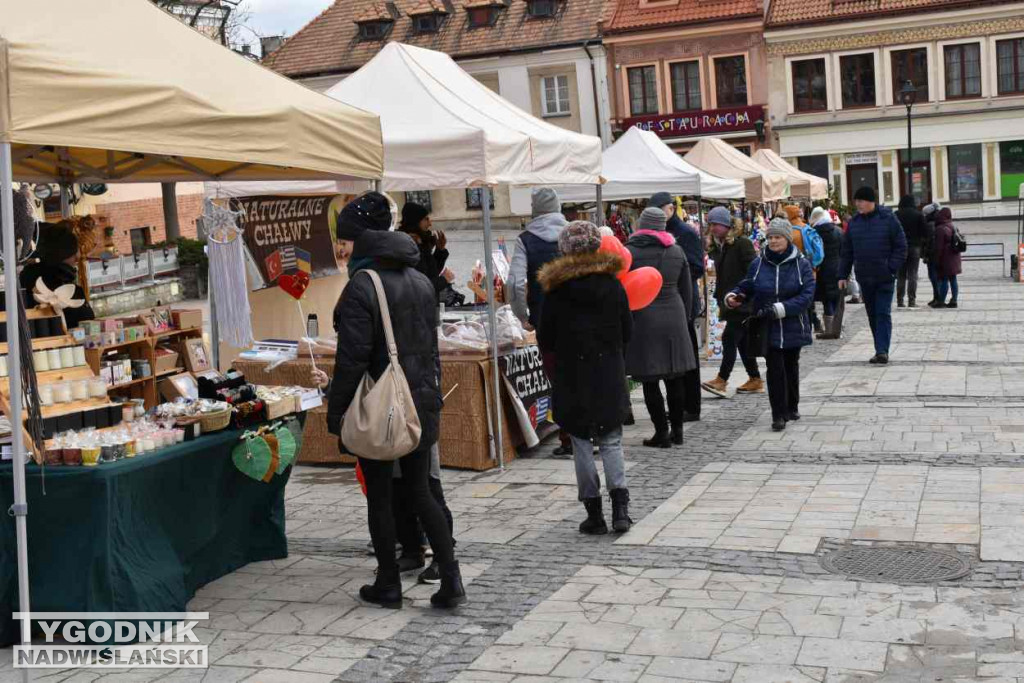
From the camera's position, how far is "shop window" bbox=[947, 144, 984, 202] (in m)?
42.2

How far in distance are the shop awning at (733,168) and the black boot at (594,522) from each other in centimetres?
1293

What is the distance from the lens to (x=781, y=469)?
8.14m

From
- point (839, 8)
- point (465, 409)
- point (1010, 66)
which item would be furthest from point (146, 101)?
point (1010, 66)

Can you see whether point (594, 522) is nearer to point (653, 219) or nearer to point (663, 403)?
point (663, 403)

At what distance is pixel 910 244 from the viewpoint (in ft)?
60.3

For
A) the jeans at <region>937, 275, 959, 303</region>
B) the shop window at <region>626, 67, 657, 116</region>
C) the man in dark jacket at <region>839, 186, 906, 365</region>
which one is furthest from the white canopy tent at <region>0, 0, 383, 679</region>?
the shop window at <region>626, 67, 657, 116</region>

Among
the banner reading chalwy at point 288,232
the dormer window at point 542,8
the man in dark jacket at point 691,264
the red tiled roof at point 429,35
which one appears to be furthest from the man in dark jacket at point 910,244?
the dormer window at point 542,8

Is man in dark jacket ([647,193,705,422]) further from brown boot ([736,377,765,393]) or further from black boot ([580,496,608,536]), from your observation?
black boot ([580,496,608,536])

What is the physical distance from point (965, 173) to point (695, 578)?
40092 mm

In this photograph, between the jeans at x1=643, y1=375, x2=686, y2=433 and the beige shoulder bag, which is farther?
the jeans at x1=643, y1=375, x2=686, y2=433

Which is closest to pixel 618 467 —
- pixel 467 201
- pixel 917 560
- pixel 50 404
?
pixel 917 560

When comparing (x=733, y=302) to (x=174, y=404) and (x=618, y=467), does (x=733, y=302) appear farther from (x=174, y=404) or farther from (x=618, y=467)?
(x=174, y=404)

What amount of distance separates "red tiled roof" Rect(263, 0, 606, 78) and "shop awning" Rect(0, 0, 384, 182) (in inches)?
1566

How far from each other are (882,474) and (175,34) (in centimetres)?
503
